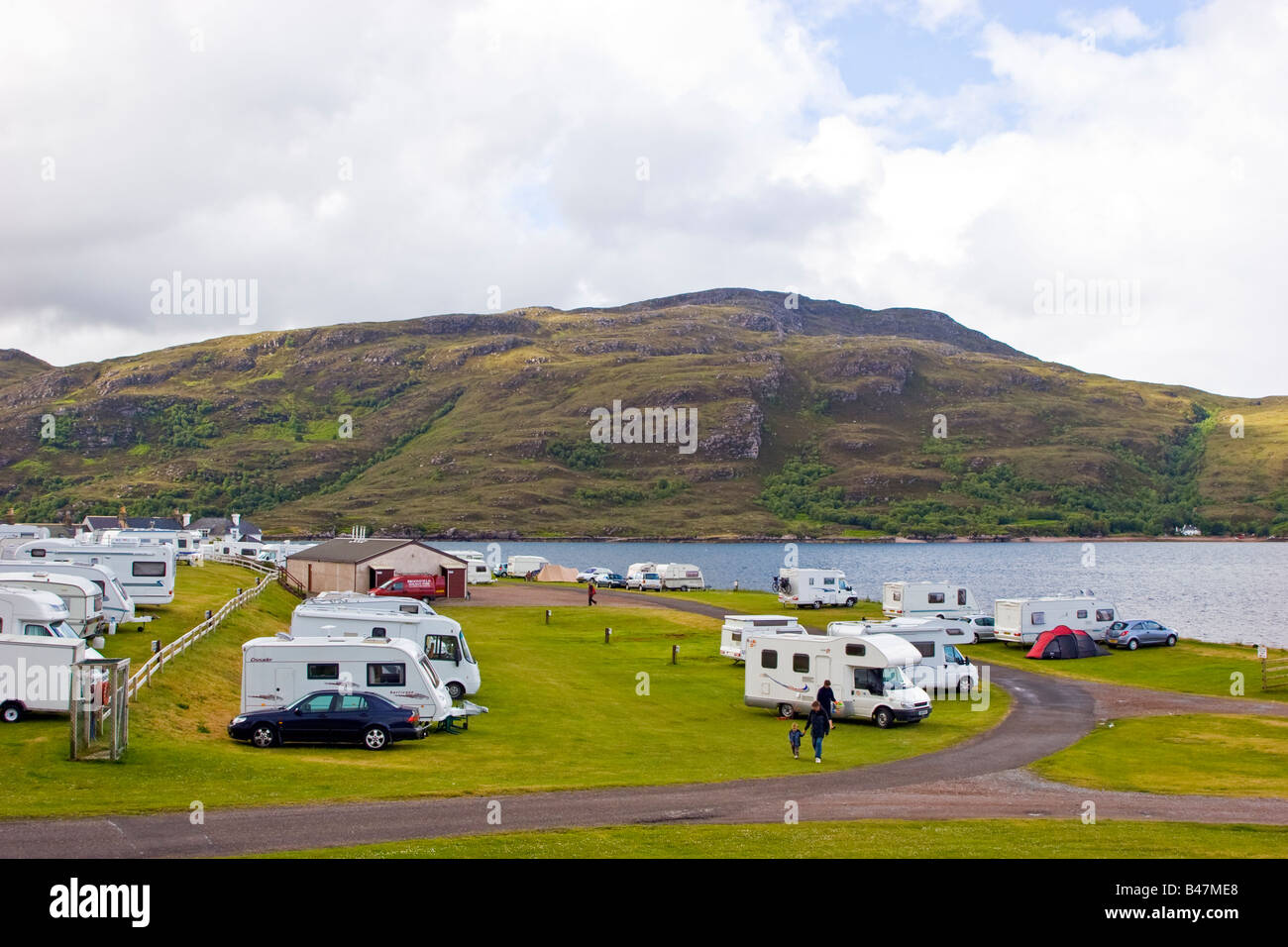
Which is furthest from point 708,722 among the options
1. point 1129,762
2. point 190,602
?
point 190,602

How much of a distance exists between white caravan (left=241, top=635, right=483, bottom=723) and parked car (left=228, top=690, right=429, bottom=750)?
1.00 m

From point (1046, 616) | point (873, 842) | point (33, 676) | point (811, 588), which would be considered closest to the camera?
point (873, 842)

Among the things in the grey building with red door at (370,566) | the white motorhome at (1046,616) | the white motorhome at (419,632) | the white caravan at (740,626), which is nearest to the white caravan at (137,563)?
the white motorhome at (419,632)

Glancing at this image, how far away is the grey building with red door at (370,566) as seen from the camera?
7469cm

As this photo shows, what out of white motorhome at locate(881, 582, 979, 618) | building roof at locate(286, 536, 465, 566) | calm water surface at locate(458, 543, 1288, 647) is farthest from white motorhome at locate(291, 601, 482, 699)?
calm water surface at locate(458, 543, 1288, 647)

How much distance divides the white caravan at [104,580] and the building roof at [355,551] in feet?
103

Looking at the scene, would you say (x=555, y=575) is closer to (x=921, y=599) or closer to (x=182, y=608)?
(x=921, y=599)

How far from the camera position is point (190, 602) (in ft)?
177

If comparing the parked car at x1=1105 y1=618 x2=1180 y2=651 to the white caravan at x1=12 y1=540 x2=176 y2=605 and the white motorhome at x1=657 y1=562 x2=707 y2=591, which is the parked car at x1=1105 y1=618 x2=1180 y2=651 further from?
the white caravan at x1=12 y1=540 x2=176 y2=605

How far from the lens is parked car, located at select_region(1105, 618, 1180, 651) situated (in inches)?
2363

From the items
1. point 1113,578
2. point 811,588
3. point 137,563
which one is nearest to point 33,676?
point 137,563

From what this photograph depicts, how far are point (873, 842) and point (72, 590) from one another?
97.9ft

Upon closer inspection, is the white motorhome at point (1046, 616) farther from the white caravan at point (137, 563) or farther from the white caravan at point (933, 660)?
the white caravan at point (137, 563)

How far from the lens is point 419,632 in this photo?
1478 inches
